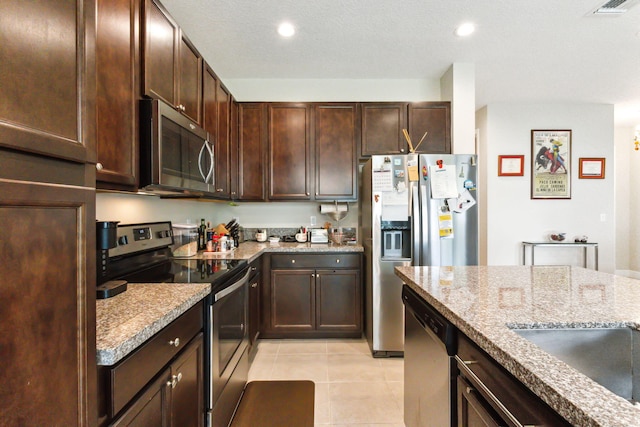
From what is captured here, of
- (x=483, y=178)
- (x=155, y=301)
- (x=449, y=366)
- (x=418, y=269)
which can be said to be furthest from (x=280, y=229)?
(x=483, y=178)

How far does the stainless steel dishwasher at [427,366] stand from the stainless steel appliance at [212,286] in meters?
0.98

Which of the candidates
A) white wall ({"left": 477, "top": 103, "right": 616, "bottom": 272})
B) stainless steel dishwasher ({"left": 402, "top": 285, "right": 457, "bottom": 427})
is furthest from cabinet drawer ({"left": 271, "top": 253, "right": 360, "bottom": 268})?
white wall ({"left": 477, "top": 103, "right": 616, "bottom": 272})

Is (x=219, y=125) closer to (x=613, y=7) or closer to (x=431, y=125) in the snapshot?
(x=431, y=125)

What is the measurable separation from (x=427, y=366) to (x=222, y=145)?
229cm

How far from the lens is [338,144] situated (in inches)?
121

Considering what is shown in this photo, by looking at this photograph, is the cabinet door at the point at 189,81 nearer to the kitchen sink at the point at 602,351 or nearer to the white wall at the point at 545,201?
the kitchen sink at the point at 602,351

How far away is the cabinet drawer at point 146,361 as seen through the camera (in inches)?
31.2

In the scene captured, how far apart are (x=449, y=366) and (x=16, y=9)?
4.72 feet

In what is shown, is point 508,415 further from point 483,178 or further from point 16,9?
point 483,178

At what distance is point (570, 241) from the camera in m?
4.29

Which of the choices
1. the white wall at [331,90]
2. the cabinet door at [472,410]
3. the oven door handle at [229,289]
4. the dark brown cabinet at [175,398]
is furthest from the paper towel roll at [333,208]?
the cabinet door at [472,410]

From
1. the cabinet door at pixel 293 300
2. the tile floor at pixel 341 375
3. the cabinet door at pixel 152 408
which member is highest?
the cabinet door at pixel 152 408

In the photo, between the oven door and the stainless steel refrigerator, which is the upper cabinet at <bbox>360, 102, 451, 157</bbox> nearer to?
the stainless steel refrigerator

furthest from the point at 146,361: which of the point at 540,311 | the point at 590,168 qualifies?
the point at 590,168
